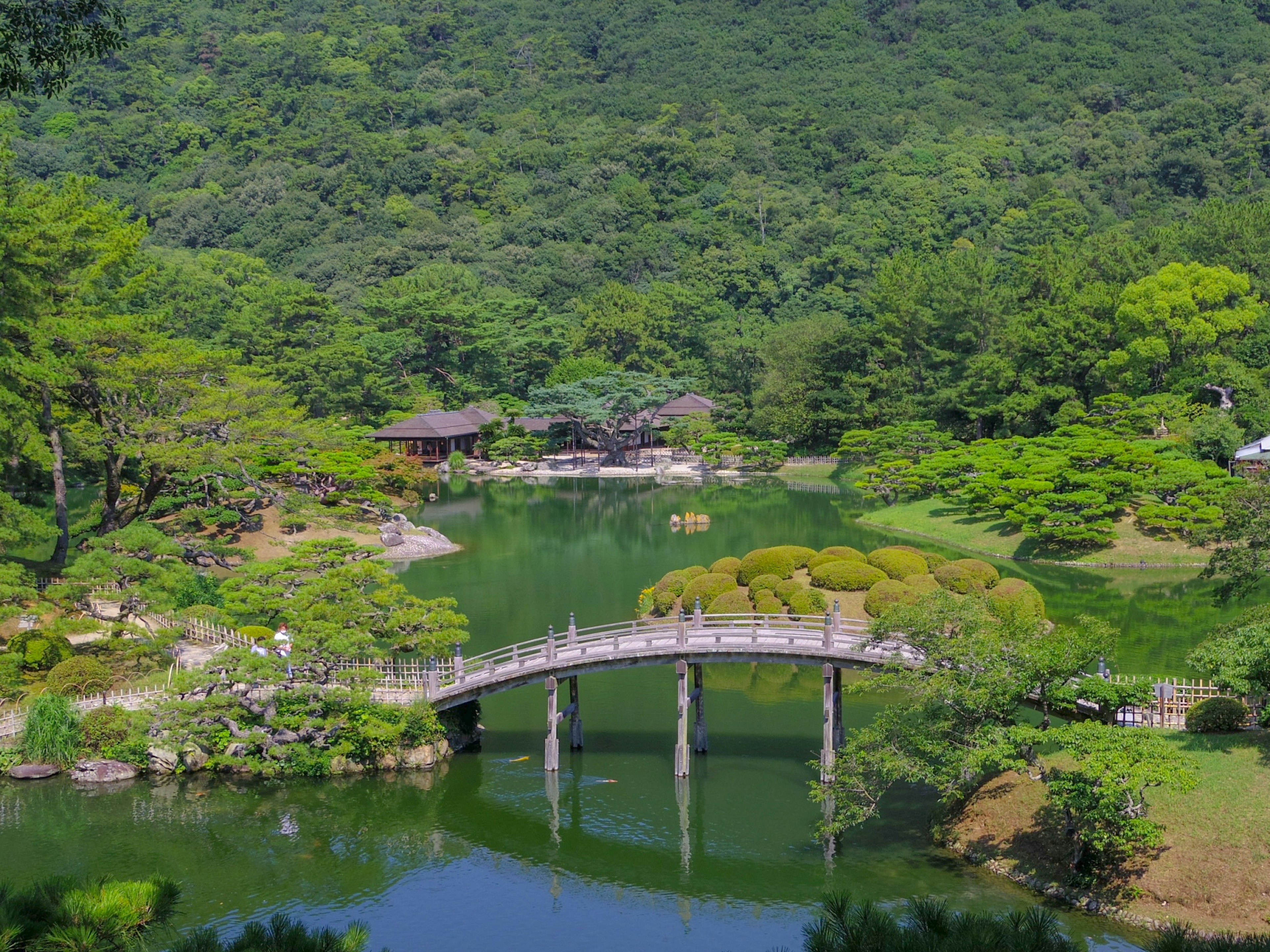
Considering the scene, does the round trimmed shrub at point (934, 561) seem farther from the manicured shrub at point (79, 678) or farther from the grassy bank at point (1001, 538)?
the manicured shrub at point (79, 678)

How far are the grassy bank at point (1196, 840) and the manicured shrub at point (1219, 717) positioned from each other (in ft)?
0.63

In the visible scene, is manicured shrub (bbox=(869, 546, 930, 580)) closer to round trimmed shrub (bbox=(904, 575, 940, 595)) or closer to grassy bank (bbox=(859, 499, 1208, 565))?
round trimmed shrub (bbox=(904, 575, 940, 595))

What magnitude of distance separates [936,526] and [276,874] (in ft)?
108

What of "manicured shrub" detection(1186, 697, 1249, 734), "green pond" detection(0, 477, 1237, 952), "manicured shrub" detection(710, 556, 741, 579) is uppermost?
"manicured shrub" detection(1186, 697, 1249, 734)

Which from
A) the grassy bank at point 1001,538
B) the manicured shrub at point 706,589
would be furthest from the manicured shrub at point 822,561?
the grassy bank at point 1001,538

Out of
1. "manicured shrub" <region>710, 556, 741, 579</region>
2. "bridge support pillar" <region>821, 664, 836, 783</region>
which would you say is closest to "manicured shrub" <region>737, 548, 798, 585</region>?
"manicured shrub" <region>710, 556, 741, 579</region>

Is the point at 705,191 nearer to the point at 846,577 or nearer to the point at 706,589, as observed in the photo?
the point at 706,589

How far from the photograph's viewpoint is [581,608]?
38.2 metres

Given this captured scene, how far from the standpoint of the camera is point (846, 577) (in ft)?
112

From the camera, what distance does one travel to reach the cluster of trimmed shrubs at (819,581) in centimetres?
3272

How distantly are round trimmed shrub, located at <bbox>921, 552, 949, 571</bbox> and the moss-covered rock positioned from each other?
559 cm

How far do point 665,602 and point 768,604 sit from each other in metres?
A: 4.07

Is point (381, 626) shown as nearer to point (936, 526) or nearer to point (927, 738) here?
point (927, 738)

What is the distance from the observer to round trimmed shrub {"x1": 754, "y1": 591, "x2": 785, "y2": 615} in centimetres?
3253
